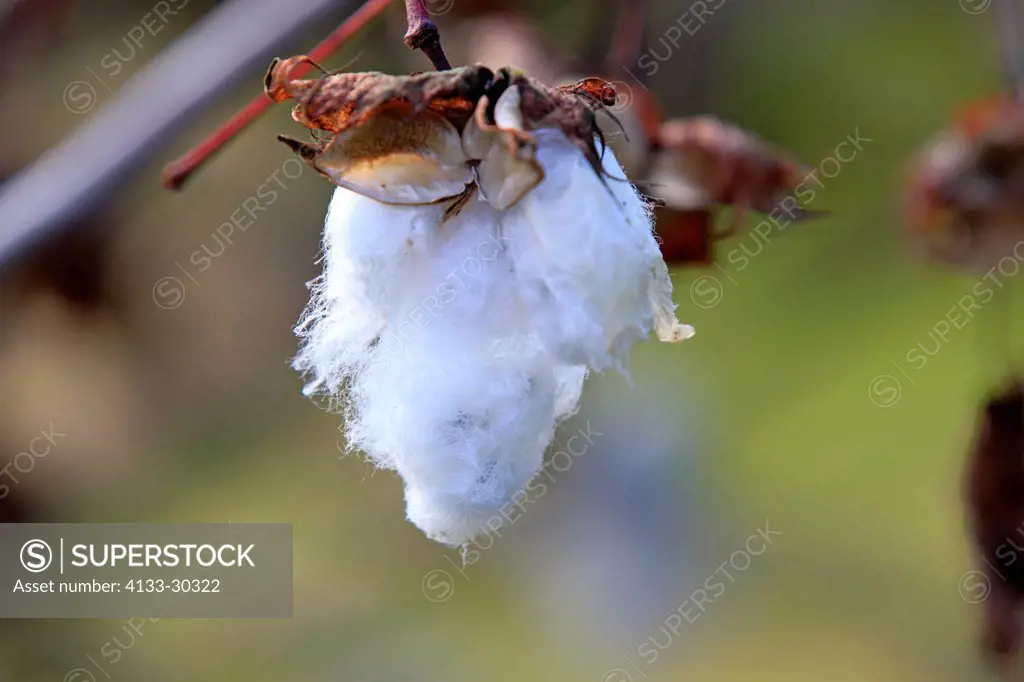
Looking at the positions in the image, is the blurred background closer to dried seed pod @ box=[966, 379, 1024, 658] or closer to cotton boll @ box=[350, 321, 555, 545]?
dried seed pod @ box=[966, 379, 1024, 658]

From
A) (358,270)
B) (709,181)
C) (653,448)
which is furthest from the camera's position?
(653,448)

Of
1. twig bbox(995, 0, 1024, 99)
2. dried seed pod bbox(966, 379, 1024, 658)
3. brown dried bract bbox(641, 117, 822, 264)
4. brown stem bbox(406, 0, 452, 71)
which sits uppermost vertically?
brown stem bbox(406, 0, 452, 71)

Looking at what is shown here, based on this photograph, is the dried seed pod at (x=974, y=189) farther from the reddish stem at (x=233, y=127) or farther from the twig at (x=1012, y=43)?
the reddish stem at (x=233, y=127)

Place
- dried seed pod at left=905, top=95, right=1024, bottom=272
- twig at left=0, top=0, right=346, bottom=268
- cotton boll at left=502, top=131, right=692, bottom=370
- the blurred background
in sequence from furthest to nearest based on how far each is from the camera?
the blurred background → dried seed pod at left=905, top=95, right=1024, bottom=272 → twig at left=0, top=0, right=346, bottom=268 → cotton boll at left=502, top=131, right=692, bottom=370

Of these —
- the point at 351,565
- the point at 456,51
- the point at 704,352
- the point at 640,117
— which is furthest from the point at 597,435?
the point at 640,117

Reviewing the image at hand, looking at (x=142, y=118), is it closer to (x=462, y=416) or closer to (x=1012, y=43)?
(x=462, y=416)

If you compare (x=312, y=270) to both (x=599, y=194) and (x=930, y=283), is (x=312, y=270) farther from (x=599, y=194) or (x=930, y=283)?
(x=599, y=194)

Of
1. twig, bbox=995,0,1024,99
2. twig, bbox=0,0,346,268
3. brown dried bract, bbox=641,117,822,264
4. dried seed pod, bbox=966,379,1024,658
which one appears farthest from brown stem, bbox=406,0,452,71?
dried seed pod, bbox=966,379,1024,658

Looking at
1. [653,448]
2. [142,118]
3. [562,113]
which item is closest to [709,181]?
[562,113]
